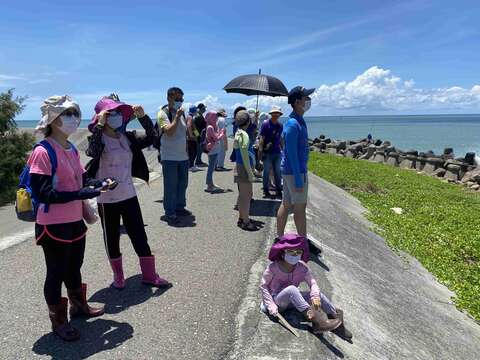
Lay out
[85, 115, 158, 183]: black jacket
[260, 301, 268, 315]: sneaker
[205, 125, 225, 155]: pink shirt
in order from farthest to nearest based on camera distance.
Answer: [205, 125, 225, 155]: pink shirt
[85, 115, 158, 183]: black jacket
[260, 301, 268, 315]: sneaker

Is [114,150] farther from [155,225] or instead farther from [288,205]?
[155,225]

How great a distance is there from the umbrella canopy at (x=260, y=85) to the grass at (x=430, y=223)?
429 cm

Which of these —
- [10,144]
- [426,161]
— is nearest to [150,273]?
[10,144]

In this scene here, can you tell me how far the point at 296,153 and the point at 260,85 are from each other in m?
4.79

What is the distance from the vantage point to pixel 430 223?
12.2 metres

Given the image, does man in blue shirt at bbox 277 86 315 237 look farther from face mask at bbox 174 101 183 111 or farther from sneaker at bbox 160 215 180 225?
sneaker at bbox 160 215 180 225

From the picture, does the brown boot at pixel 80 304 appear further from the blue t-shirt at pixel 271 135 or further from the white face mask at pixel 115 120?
the blue t-shirt at pixel 271 135

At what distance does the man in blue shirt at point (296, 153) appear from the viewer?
18.8ft

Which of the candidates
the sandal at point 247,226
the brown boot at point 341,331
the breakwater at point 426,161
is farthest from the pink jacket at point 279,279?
the breakwater at point 426,161

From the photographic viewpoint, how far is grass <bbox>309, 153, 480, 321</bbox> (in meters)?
8.88

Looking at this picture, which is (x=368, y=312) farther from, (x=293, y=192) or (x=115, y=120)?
(x=115, y=120)

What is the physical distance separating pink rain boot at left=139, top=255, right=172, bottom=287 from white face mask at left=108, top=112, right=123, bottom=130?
151cm

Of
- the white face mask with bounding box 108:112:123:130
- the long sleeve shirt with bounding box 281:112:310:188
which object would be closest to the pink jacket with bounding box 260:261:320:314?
the long sleeve shirt with bounding box 281:112:310:188

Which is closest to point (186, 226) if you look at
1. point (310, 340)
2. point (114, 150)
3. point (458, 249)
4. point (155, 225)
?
point (155, 225)
